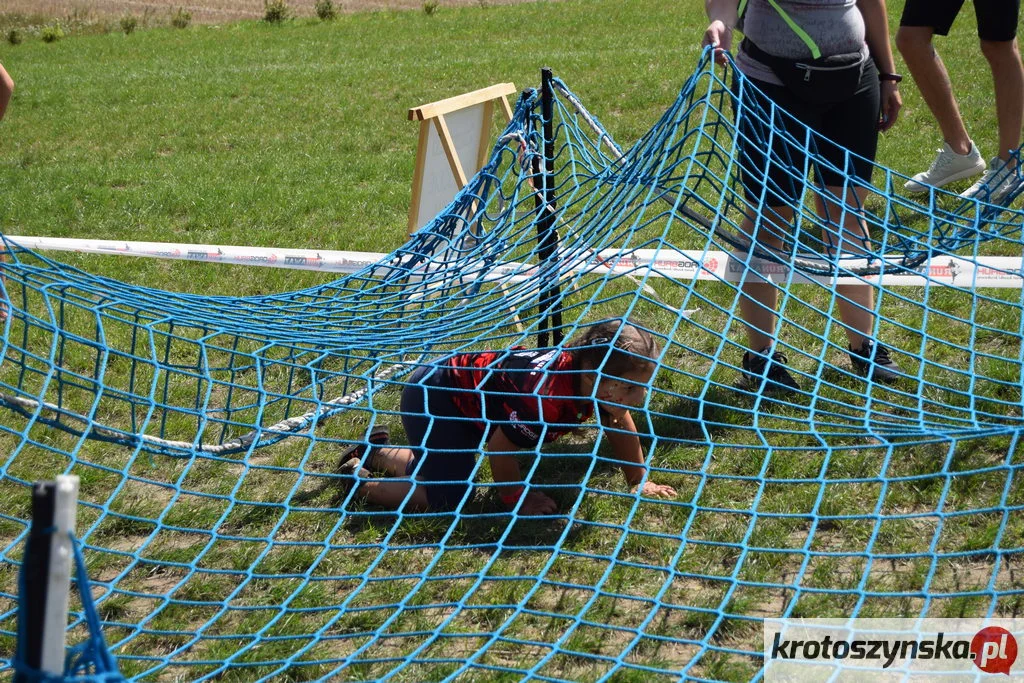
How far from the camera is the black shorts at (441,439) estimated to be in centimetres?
288

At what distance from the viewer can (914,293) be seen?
420 cm

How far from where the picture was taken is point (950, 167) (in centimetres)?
540

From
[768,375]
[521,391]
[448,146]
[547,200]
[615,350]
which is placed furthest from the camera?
[448,146]

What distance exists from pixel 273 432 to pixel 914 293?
9.08 feet

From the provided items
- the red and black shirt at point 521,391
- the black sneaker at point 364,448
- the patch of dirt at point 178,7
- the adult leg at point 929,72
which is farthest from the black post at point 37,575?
the patch of dirt at point 178,7

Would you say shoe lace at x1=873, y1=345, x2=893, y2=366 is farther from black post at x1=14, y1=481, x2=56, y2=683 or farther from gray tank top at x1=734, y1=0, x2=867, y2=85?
black post at x1=14, y1=481, x2=56, y2=683

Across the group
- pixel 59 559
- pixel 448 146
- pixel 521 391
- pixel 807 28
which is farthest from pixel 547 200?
pixel 59 559

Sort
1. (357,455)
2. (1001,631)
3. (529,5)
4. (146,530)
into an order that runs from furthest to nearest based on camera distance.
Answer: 1. (529,5)
2. (357,455)
3. (146,530)
4. (1001,631)

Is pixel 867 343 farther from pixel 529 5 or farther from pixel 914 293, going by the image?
pixel 529 5

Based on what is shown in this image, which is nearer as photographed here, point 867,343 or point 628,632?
point 628,632

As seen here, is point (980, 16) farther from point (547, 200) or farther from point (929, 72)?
point (547, 200)

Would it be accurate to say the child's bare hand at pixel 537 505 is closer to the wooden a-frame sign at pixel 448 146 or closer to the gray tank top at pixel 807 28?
the wooden a-frame sign at pixel 448 146

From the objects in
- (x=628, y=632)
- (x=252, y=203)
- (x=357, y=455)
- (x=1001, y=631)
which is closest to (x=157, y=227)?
(x=252, y=203)

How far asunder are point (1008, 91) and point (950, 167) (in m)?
0.48
